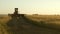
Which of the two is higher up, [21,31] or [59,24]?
[59,24]

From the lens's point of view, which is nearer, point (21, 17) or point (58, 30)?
point (58, 30)

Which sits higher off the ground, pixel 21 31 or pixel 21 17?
pixel 21 17

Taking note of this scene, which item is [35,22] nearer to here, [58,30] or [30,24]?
[30,24]

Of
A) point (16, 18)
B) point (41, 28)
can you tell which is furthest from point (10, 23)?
point (41, 28)

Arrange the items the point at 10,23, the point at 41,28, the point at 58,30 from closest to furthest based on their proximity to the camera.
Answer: the point at 58,30 → the point at 41,28 → the point at 10,23

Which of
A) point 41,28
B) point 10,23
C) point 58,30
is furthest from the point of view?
point 10,23

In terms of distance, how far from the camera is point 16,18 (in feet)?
6.17

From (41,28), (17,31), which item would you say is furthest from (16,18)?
(41,28)

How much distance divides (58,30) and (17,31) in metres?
0.51

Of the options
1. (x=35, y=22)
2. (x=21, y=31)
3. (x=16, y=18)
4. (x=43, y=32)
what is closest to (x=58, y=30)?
(x=43, y=32)

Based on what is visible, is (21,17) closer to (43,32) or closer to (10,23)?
(10,23)

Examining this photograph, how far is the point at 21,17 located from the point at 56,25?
1.72 ft

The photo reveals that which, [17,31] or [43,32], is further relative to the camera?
[17,31]

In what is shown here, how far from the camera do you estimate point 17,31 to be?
1.78 metres
